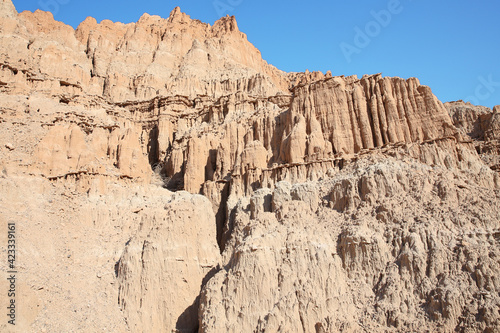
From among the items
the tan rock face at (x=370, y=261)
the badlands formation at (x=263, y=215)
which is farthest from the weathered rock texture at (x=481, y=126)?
the tan rock face at (x=370, y=261)

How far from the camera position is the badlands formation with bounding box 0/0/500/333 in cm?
2759

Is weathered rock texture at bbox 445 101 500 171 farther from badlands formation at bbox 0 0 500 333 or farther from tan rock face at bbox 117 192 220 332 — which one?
tan rock face at bbox 117 192 220 332

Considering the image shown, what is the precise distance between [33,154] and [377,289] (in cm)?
2944

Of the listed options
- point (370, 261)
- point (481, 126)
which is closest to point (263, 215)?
point (370, 261)

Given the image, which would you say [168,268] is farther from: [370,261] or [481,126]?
[481,126]

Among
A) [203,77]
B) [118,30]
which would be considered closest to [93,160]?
[203,77]

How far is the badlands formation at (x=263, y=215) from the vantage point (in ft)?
90.5

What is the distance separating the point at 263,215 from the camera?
34.8 m

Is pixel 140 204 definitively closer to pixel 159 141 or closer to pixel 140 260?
pixel 140 260

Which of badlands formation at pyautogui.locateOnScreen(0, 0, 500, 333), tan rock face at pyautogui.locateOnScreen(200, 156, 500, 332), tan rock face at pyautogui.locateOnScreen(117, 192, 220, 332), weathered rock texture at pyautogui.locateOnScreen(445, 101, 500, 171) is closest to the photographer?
tan rock face at pyautogui.locateOnScreen(200, 156, 500, 332)

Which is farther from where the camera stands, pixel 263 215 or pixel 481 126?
pixel 481 126

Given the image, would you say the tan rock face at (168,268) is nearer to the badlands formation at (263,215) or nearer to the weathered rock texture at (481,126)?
the badlands formation at (263,215)

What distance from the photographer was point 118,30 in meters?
84.6

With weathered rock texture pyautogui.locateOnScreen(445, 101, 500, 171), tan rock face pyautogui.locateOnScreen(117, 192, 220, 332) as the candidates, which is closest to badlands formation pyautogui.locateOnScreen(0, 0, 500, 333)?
tan rock face pyautogui.locateOnScreen(117, 192, 220, 332)
